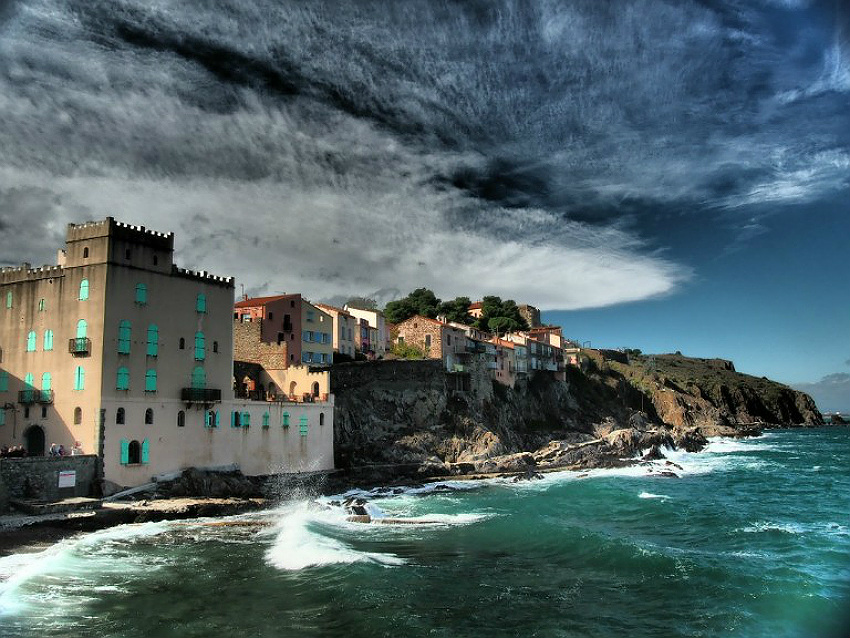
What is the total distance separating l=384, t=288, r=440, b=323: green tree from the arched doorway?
57.5 meters

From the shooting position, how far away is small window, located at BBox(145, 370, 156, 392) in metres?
33.7

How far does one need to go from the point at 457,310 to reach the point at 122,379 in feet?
222

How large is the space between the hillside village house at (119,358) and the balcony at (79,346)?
0.17ft

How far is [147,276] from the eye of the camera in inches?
1358

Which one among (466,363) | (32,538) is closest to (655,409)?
(466,363)

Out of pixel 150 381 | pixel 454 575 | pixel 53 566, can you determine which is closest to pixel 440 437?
pixel 150 381

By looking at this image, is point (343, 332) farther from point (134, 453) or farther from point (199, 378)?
point (134, 453)

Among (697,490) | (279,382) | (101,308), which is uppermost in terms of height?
(101,308)

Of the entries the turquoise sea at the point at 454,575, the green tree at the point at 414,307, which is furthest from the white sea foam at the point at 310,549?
the green tree at the point at 414,307

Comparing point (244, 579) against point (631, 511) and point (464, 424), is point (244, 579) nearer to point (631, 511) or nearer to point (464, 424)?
point (631, 511)

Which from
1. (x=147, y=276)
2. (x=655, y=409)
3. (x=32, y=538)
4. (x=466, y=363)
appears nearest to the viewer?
(x=32, y=538)

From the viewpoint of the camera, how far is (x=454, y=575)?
2069 cm

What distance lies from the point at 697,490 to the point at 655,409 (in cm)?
6614

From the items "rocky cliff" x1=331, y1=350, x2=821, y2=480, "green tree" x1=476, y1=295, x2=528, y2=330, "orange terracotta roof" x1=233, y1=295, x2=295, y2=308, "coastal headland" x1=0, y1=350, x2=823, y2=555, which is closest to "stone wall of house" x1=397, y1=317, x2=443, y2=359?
"rocky cliff" x1=331, y1=350, x2=821, y2=480
